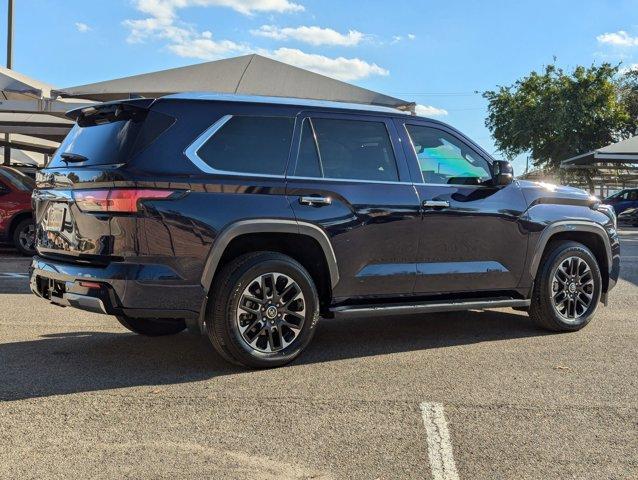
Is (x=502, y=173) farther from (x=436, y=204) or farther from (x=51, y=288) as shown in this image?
(x=51, y=288)

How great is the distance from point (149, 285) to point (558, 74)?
114 feet

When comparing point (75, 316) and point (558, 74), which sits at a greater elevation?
point (558, 74)

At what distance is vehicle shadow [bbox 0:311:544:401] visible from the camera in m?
4.64

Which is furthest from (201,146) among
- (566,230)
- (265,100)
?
(566,230)

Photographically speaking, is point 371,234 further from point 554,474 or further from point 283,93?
point 283,93

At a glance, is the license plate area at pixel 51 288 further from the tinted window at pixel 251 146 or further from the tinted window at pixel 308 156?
the tinted window at pixel 308 156

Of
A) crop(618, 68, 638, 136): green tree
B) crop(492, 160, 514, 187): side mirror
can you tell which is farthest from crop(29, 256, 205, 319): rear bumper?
crop(618, 68, 638, 136): green tree

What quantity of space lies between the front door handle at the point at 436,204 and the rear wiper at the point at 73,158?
2546 millimetres

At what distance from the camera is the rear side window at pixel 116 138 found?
462 cm

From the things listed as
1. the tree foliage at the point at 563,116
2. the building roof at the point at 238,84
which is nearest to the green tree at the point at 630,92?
the tree foliage at the point at 563,116

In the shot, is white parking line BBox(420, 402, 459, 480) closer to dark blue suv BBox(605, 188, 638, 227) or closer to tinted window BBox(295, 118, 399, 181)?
tinted window BBox(295, 118, 399, 181)

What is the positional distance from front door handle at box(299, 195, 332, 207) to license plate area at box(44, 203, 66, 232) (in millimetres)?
1648

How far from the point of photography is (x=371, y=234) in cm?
521

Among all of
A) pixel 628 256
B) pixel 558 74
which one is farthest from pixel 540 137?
pixel 628 256
